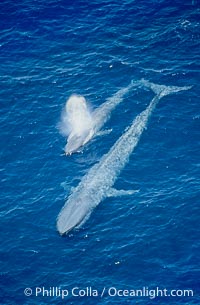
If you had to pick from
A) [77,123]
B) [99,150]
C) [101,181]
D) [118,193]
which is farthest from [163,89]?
[118,193]

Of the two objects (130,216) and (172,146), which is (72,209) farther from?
(172,146)

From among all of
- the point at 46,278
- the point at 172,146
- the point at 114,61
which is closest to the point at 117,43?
the point at 114,61

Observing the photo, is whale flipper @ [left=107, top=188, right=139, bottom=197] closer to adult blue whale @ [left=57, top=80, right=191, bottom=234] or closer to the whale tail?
adult blue whale @ [left=57, top=80, right=191, bottom=234]

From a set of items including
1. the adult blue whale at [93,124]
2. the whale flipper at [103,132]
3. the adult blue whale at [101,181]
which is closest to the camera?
the adult blue whale at [101,181]

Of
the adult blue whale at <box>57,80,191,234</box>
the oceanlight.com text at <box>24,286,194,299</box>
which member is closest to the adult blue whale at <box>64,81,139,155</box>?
the adult blue whale at <box>57,80,191,234</box>

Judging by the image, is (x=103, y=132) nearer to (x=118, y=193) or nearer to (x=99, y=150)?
(x=99, y=150)

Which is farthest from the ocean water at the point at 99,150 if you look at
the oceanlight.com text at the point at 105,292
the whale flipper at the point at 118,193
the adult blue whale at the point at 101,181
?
the adult blue whale at the point at 101,181

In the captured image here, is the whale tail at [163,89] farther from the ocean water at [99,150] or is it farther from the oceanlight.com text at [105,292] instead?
the oceanlight.com text at [105,292]
